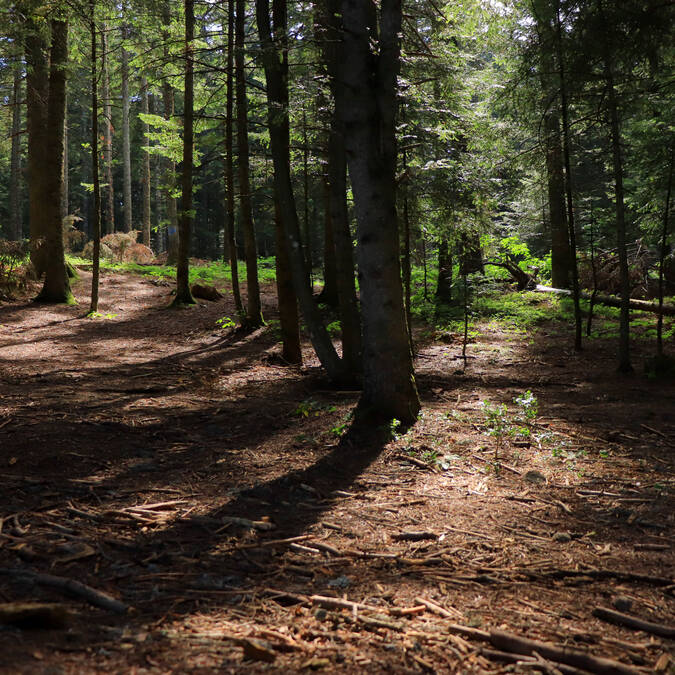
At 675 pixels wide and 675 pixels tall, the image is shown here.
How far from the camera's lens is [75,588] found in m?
2.60

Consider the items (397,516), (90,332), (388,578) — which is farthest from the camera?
(90,332)

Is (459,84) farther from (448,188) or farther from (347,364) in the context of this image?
(347,364)

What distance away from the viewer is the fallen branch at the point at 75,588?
253cm

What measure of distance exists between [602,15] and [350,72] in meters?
4.95

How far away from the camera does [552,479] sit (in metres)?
4.66

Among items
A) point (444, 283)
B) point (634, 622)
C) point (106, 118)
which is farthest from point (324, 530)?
point (106, 118)

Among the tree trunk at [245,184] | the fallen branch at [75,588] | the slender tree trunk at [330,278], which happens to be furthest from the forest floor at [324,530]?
the slender tree trunk at [330,278]

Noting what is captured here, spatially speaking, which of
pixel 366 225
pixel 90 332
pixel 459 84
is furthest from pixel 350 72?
pixel 90 332

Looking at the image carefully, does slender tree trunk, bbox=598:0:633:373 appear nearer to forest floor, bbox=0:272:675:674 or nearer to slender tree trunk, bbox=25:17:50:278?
forest floor, bbox=0:272:675:674

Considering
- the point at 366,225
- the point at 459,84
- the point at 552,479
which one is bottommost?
the point at 552,479

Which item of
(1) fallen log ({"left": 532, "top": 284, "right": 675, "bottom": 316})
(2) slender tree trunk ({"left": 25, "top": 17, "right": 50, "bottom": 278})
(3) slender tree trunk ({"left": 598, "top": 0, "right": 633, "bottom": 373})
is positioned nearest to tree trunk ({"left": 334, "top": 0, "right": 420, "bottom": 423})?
(3) slender tree trunk ({"left": 598, "top": 0, "right": 633, "bottom": 373})

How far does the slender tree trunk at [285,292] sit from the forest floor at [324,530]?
5.45ft

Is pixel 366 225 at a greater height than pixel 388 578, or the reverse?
pixel 366 225

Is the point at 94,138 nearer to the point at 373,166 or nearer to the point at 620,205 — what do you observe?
the point at 373,166
